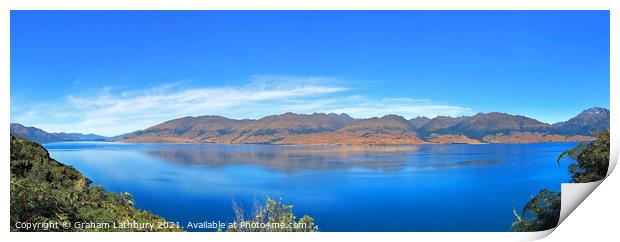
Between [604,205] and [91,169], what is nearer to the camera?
[604,205]

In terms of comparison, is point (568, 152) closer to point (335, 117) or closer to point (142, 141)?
point (335, 117)

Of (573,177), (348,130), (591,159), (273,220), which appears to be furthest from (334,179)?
(591,159)

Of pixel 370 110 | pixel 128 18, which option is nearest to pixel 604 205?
pixel 370 110

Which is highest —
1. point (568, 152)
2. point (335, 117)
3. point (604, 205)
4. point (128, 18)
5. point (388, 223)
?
point (128, 18)

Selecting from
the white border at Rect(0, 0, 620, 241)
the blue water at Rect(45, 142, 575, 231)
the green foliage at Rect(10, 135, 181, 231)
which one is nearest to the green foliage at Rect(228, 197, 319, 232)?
the white border at Rect(0, 0, 620, 241)

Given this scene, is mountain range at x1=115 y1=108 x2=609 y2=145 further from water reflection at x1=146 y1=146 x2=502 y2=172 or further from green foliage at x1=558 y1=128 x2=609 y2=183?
green foliage at x1=558 y1=128 x2=609 y2=183

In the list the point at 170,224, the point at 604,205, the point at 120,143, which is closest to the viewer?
the point at 604,205
